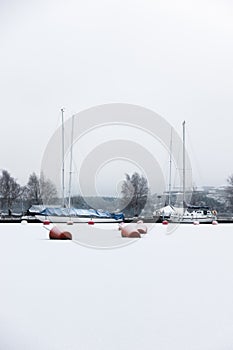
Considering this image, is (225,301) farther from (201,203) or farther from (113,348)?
(201,203)

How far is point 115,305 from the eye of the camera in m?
4.07

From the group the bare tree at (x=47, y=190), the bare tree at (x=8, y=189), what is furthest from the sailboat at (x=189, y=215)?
the bare tree at (x=8, y=189)

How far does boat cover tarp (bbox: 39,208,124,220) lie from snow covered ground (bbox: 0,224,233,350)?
1737 centimetres

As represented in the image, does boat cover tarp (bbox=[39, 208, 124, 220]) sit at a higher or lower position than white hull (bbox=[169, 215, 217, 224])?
higher

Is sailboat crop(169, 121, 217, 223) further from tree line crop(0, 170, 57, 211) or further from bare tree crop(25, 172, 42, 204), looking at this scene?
bare tree crop(25, 172, 42, 204)

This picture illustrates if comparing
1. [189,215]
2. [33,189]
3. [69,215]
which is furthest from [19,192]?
[189,215]

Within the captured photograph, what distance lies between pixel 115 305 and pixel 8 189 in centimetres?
3295

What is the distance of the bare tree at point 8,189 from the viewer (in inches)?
1396

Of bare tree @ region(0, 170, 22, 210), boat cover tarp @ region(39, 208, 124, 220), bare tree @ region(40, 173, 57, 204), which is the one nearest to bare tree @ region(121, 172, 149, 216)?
bare tree @ region(40, 173, 57, 204)

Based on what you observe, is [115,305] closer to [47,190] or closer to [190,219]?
[190,219]

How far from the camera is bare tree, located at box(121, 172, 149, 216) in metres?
32.1

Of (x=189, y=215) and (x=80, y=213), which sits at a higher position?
(x=80, y=213)

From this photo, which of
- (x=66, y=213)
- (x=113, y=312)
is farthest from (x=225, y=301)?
(x=66, y=213)

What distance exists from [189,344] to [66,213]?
71.5 ft
